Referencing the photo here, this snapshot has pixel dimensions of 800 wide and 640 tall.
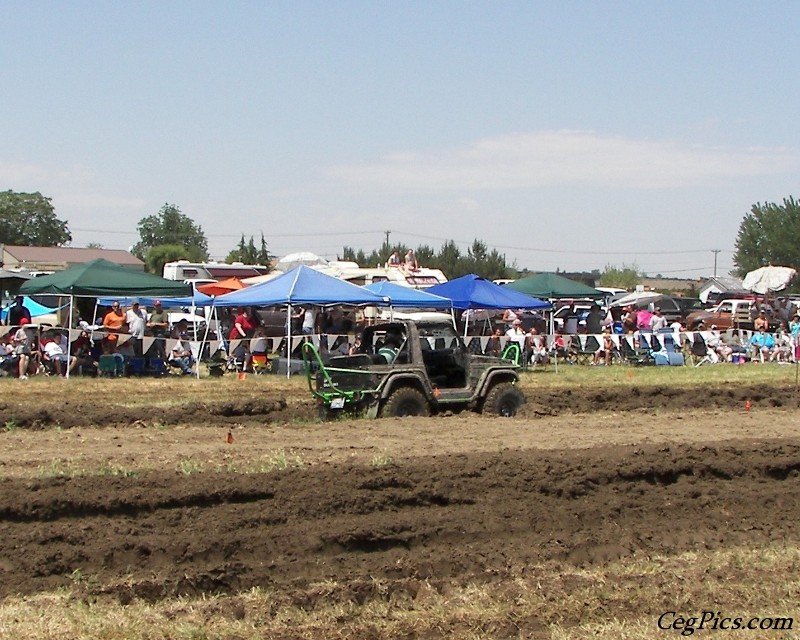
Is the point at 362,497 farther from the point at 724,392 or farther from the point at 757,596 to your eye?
the point at 724,392

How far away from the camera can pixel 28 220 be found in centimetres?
8450

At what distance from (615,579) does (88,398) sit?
37.6 feet

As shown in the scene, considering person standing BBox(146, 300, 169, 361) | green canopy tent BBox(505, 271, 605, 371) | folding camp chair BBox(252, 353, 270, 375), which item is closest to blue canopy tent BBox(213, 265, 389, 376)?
folding camp chair BBox(252, 353, 270, 375)

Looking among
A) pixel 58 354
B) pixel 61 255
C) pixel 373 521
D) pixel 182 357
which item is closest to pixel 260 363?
pixel 182 357

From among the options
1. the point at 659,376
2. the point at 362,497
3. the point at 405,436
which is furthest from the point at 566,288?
the point at 362,497

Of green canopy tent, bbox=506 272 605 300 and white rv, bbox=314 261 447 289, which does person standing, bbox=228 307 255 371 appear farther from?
white rv, bbox=314 261 447 289

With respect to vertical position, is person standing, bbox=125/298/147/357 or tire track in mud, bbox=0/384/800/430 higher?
person standing, bbox=125/298/147/357

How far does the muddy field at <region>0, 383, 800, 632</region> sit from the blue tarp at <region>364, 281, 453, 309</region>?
414 inches

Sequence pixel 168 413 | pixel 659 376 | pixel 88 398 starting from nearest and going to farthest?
pixel 168 413
pixel 88 398
pixel 659 376

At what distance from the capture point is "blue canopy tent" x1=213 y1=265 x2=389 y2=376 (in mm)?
20688

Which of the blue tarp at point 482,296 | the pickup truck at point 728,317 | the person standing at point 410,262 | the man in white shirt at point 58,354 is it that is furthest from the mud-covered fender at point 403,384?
the pickup truck at point 728,317

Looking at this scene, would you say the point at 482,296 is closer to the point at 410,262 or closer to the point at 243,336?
the point at 243,336

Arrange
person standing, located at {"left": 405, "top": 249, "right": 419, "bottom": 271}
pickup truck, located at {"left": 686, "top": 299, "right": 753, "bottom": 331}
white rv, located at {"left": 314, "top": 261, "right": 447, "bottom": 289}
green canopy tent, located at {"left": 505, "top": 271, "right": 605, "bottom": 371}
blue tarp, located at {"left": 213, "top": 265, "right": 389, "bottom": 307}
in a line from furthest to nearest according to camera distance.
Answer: pickup truck, located at {"left": 686, "top": 299, "right": 753, "bottom": 331} → person standing, located at {"left": 405, "top": 249, "right": 419, "bottom": 271} → white rv, located at {"left": 314, "top": 261, "right": 447, "bottom": 289} → green canopy tent, located at {"left": 505, "top": 271, "right": 605, "bottom": 371} → blue tarp, located at {"left": 213, "top": 265, "right": 389, "bottom": 307}

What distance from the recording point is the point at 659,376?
886 inches
